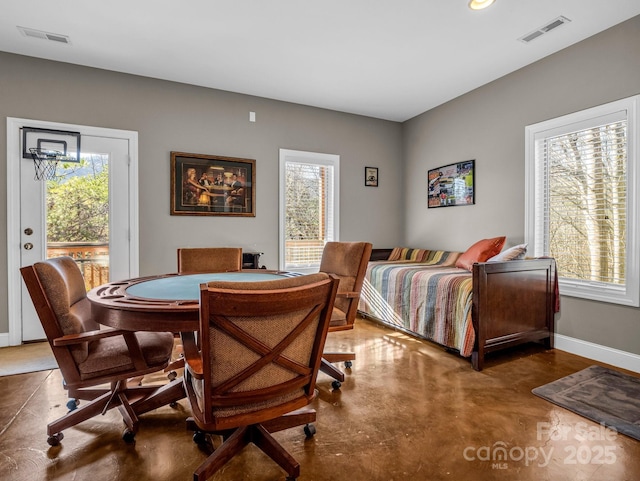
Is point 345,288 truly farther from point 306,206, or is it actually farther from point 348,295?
point 306,206

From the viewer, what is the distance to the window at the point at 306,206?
14.3 feet

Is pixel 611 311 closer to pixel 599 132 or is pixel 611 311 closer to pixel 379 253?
pixel 599 132

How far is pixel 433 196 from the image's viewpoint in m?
4.61

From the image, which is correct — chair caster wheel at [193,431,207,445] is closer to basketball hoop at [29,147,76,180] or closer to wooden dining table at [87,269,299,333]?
wooden dining table at [87,269,299,333]

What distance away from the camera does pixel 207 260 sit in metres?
2.93

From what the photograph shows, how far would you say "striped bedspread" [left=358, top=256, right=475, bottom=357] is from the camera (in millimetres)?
2854

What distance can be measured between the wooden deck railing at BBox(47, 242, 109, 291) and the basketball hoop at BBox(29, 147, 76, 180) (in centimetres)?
64

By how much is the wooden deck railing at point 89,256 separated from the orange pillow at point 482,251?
142 inches

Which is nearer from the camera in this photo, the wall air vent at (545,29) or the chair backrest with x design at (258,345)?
the chair backrest with x design at (258,345)

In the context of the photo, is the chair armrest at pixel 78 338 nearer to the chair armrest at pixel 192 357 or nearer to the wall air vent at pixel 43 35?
the chair armrest at pixel 192 357

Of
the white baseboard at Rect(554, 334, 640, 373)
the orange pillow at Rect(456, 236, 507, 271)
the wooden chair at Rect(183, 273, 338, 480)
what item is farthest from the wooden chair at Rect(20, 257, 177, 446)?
the white baseboard at Rect(554, 334, 640, 373)

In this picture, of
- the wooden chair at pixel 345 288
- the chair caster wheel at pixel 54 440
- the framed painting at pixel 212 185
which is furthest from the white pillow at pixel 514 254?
the chair caster wheel at pixel 54 440

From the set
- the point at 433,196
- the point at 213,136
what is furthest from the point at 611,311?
the point at 213,136

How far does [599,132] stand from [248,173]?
3408mm
